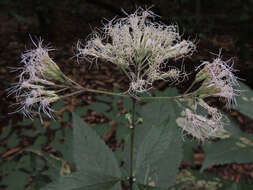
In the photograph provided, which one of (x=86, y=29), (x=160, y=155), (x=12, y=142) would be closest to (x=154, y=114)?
(x=160, y=155)

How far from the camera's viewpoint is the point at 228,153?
126 centimetres

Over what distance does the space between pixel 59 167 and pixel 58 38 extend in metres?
3.54

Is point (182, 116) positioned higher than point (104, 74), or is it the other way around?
point (104, 74)

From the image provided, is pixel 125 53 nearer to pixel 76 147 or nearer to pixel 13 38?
pixel 76 147

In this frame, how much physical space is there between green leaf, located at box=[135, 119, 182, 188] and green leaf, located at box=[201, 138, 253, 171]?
1.03 feet

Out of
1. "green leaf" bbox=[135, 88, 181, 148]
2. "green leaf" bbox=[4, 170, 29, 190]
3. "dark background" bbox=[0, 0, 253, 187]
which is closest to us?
"green leaf" bbox=[135, 88, 181, 148]

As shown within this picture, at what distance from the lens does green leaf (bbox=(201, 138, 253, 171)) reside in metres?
1.22

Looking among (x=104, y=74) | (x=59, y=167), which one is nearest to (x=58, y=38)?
(x=104, y=74)

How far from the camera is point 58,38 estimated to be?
4.38m

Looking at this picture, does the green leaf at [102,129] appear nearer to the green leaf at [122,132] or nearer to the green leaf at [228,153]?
the green leaf at [122,132]

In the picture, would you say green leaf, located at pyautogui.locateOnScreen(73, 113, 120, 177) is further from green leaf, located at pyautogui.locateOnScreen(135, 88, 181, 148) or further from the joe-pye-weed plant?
green leaf, located at pyautogui.locateOnScreen(135, 88, 181, 148)

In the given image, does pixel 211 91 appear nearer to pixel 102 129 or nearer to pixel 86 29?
pixel 102 129

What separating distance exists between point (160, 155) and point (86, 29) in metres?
2.27

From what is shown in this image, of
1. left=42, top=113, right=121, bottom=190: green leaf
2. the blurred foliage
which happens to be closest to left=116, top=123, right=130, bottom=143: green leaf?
the blurred foliage
